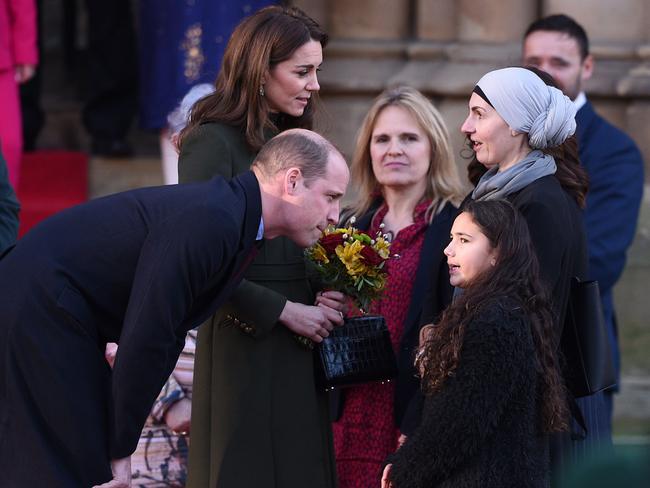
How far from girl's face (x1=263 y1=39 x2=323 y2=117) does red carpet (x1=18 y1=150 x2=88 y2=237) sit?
310 cm

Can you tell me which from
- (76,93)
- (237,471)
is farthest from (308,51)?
(76,93)

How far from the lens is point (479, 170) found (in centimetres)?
435

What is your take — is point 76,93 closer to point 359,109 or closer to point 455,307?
point 359,109

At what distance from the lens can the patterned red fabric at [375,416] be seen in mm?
4512

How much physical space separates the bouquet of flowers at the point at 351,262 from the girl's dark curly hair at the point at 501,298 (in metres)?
0.41

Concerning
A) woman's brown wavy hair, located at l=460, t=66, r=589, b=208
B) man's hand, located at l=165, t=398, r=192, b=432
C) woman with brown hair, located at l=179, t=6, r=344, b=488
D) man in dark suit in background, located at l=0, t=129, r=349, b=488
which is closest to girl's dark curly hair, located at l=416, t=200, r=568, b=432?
woman's brown wavy hair, located at l=460, t=66, r=589, b=208

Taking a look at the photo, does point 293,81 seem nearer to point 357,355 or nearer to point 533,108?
point 533,108

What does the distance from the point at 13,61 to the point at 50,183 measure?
42.9 inches

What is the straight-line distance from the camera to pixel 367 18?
737cm

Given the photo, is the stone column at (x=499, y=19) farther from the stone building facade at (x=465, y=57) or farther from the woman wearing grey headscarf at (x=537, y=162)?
the woman wearing grey headscarf at (x=537, y=162)

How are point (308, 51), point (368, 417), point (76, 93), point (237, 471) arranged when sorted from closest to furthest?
point (237, 471), point (308, 51), point (368, 417), point (76, 93)

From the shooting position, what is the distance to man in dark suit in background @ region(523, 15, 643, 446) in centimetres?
554

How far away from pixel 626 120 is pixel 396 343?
122 inches

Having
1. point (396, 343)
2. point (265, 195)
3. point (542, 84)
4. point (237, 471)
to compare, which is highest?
point (542, 84)
